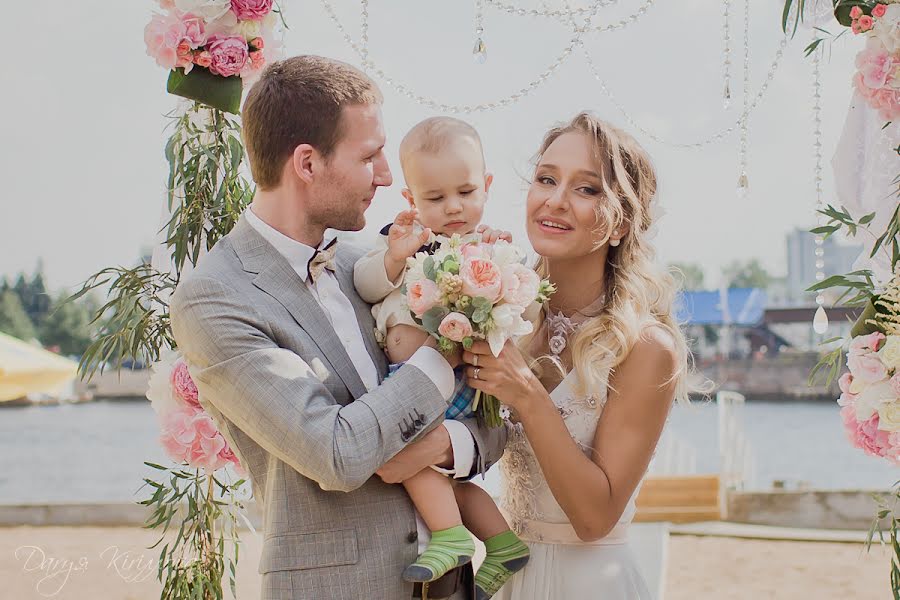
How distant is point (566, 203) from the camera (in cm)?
261

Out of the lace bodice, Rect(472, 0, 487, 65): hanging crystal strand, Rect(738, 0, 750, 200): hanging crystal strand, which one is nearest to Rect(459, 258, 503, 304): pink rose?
the lace bodice

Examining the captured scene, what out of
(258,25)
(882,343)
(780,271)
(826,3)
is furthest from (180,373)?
(780,271)

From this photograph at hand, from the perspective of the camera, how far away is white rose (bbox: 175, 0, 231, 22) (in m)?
3.09

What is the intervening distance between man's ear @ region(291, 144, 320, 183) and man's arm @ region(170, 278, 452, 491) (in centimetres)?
29

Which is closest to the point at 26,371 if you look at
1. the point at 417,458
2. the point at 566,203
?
the point at 566,203

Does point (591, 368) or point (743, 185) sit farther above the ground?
point (743, 185)

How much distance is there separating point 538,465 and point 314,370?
79 centimetres

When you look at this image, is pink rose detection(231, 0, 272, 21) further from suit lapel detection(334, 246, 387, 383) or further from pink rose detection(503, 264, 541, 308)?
pink rose detection(503, 264, 541, 308)

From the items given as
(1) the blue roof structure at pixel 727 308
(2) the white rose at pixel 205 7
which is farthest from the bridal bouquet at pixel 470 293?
(1) the blue roof structure at pixel 727 308

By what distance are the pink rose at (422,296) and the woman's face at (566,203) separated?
1.95 feet

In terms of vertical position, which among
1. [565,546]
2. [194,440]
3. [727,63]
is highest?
[727,63]

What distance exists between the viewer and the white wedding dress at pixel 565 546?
2.61 m

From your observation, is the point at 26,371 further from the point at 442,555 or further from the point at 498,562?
the point at 442,555

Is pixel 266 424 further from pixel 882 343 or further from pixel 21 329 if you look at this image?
pixel 21 329
